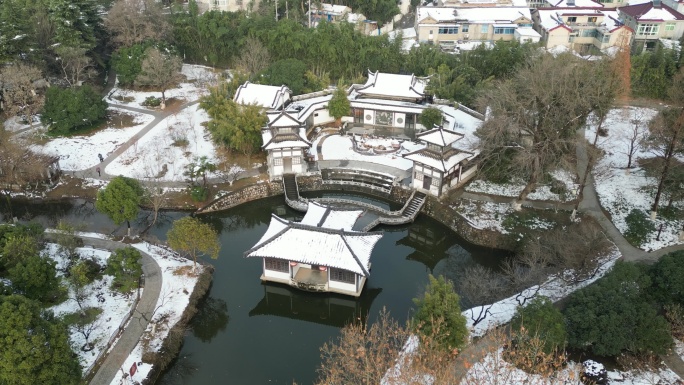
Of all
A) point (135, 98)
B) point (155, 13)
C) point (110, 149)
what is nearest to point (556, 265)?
point (110, 149)

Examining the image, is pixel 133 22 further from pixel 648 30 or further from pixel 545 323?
pixel 648 30

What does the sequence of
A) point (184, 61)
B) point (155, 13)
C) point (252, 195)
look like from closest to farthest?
point (252, 195), point (155, 13), point (184, 61)

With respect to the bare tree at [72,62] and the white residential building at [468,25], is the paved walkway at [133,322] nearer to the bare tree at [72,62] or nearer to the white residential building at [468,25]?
the bare tree at [72,62]

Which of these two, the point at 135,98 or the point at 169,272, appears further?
the point at 135,98

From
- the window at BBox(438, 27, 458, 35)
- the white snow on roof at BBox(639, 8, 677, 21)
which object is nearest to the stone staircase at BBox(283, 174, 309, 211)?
the window at BBox(438, 27, 458, 35)

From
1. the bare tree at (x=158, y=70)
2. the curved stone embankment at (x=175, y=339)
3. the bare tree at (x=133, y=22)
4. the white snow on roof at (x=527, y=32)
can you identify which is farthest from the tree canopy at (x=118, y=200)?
the white snow on roof at (x=527, y=32)

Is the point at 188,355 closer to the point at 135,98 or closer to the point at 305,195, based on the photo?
the point at 305,195
